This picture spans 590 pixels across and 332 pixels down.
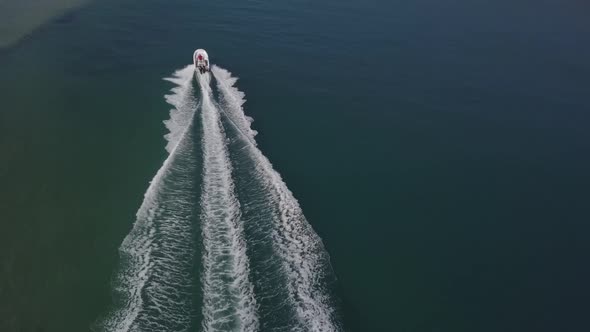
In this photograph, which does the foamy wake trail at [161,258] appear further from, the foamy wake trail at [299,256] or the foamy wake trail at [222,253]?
the foamy wake trail at [299,256]

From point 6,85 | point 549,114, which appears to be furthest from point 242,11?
point 549,114

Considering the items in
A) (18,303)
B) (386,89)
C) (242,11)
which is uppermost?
(242,11)

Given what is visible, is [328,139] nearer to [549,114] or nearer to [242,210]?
[242,210]

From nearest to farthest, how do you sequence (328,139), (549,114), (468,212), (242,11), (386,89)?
1. (468,212)
2. (328,139)
3. (549,114)
4. (386,89)
5. (242,11)

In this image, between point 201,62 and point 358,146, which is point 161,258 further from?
point 201,62

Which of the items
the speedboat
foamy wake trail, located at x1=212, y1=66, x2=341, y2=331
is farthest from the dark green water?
the speedboat

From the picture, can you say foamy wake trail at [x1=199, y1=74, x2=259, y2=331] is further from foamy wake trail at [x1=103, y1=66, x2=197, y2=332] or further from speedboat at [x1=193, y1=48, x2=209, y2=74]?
speedboat at [x1=193, y1=48, x2=209, y2=74]

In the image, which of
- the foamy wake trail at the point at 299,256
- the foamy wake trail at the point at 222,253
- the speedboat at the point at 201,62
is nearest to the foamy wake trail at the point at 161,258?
the foamy wake trail at the point at 222,253
